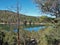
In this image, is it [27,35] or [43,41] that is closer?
[43,41]

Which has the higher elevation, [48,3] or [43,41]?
[48,3]

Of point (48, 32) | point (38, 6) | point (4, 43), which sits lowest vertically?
point (4, 43)

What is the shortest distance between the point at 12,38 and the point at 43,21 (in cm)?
214

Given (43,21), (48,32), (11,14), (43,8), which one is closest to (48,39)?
(48,32)

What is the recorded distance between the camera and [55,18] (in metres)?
9.55

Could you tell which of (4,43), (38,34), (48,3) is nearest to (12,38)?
(4,43)

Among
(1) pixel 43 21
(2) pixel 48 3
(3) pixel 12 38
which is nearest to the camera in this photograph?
(2) pixel 48 3

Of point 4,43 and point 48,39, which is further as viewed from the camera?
point 4,43

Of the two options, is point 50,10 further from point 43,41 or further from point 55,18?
point 43,41

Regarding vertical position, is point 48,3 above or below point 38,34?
above

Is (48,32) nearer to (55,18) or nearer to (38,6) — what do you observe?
(55,18)

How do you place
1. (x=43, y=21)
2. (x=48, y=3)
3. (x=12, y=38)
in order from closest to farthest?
(x=48, y=3), (x=43, y=21), (x=12, y=38)

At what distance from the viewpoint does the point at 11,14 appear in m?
9.53

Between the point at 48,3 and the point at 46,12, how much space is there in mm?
579
